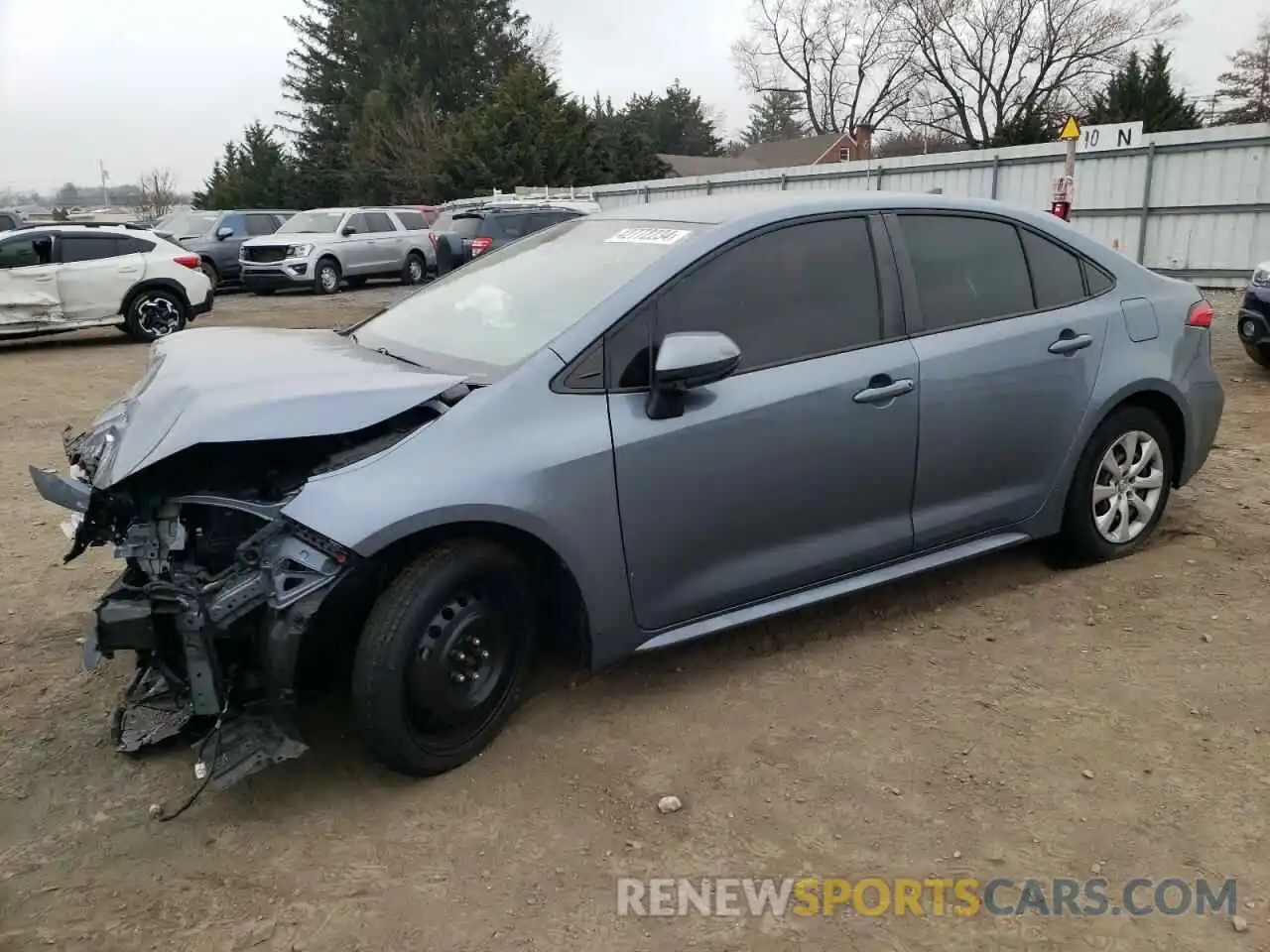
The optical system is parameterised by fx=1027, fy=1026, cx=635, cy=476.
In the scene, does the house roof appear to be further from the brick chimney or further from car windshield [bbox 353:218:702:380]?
car windshield [bbox 353:218:702:380]

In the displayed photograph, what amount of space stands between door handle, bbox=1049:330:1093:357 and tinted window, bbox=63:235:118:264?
1273 cm

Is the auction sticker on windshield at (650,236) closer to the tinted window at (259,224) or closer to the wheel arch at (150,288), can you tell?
the wheel arch at (150,288)

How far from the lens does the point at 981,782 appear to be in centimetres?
302

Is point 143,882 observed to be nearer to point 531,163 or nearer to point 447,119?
point 531,163

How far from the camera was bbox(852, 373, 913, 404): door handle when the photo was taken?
3623 millimetres

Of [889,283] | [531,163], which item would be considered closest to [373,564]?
[889,283]

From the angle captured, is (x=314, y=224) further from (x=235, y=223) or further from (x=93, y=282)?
(x=93, y=282)

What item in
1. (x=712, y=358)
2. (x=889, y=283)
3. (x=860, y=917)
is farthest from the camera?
(x=889, y=283)

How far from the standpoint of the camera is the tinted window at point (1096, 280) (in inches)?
172

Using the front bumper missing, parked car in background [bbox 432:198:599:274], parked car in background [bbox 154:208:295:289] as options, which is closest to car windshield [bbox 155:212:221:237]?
parked car in background [bbox 154:208:295:289]

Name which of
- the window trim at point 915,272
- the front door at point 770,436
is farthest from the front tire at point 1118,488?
the front door at point 770,436

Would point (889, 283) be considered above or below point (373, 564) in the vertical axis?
above

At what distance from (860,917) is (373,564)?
1.58 m

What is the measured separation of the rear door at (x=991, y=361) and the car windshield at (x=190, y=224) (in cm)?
2186
